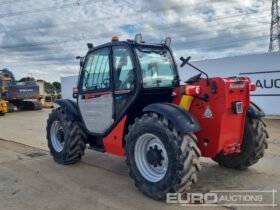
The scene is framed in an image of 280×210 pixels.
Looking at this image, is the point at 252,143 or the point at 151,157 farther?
the point at 252,143

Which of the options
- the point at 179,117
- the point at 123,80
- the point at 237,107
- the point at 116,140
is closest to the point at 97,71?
the point at 123,80

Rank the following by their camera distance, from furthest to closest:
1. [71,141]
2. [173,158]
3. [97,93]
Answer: [71,141] → [97,93] → [173,158]

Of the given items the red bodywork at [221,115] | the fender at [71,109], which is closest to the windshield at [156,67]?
the red bodywork at [221,115]

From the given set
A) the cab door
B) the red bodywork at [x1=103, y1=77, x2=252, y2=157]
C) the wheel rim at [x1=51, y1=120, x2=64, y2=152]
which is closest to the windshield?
the red bodywork at [x1=103, y1=77, x2=252, y2=157]

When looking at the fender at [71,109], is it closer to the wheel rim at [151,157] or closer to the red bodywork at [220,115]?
the wheel rim at [151,157]

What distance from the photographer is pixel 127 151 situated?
5.02 metres

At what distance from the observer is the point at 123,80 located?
5480 millimetres

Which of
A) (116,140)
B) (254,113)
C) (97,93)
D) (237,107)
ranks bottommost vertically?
(116,140)

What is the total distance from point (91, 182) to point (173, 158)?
170cm

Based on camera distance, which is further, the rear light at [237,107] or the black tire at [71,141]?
the black tire at [71,141]

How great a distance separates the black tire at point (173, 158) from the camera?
4316 mm

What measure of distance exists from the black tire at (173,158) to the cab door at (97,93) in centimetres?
120

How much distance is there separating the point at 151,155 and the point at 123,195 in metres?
0.66

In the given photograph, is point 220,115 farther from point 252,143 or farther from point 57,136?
point 57,136
